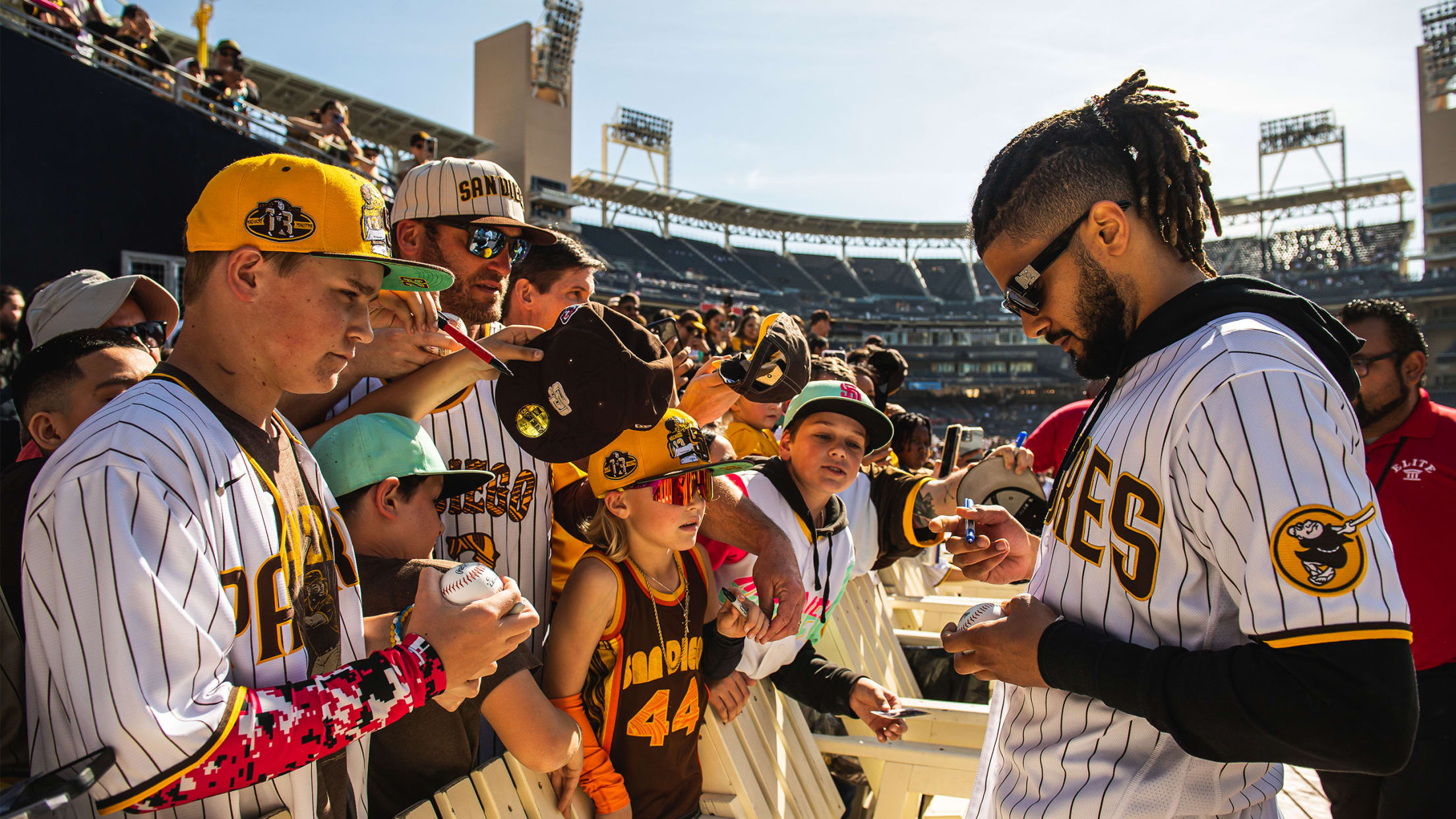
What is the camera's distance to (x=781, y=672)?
296 centimetres

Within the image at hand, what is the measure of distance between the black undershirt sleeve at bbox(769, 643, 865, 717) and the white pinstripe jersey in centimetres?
203

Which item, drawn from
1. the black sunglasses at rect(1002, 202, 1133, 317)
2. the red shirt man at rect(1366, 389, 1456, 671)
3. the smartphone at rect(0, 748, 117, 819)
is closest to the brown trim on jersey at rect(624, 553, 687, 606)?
the black sunglasses at rect(1002, 202, 1133, 317)

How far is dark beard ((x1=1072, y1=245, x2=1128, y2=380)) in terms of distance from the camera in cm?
156

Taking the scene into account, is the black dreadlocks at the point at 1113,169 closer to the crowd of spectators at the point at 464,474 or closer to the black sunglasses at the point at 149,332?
the crowd of spectators at the point at 464,474

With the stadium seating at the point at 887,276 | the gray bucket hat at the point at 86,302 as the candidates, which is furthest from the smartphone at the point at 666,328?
the stadium seating at the point at 887,276

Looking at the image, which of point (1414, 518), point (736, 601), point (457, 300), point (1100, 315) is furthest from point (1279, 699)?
point (1414, 518)

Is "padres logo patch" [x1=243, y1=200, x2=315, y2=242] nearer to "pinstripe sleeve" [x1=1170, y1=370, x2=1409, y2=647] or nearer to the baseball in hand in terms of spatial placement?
the baseball in hand

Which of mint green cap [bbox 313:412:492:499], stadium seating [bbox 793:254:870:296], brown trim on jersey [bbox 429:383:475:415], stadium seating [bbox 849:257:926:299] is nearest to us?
mint green cap [bbox 313:412:492:499]

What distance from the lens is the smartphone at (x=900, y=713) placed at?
110 inches

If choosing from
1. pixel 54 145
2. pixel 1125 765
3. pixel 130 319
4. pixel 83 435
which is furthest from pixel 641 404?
pixel 54 145

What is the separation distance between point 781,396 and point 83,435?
1763 mm

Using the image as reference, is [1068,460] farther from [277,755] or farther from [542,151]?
[542,151]

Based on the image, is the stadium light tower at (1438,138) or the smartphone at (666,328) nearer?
the smartphone at (666,328)

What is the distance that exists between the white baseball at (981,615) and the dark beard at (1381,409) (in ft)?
7.72
